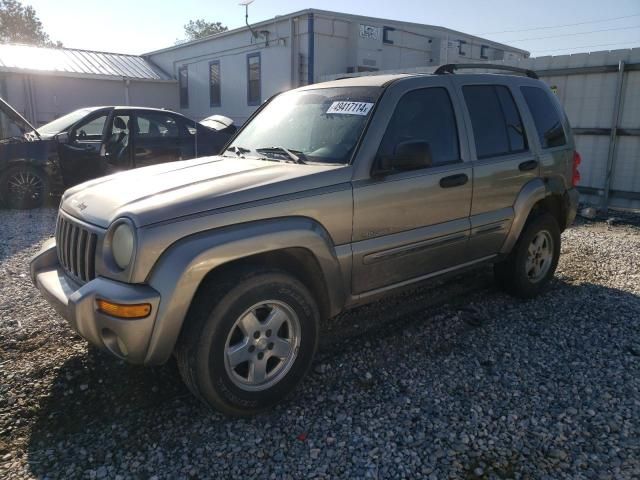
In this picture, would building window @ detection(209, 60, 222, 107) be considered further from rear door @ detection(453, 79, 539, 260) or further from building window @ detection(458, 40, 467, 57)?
rear door @ detection(453, 79, 539, 260)

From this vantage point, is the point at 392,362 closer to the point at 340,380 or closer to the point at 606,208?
the point at 340,380

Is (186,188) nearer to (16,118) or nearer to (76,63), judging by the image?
(16,118)

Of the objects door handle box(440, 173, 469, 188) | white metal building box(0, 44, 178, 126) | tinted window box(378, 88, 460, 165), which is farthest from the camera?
white metal building box(0, 44, 178, 126)

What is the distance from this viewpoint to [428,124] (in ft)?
12.6

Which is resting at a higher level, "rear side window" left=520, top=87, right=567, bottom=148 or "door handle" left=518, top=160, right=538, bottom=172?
"rear side window" left=520, top=87, right=567, bottom=148

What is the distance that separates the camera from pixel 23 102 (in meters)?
18.8

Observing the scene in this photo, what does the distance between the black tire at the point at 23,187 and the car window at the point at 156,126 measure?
5.98ft

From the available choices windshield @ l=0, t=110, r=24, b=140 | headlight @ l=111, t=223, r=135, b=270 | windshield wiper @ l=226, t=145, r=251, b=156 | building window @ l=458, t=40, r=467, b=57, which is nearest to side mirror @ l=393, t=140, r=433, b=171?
windshield wiper @ l=226, t=145, r=251, b=156

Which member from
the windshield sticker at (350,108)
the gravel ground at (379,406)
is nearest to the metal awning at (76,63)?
the gravel ground at (379,406)

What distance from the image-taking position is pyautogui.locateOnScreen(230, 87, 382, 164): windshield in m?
3.48

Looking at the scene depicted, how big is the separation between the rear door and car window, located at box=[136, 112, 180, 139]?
636 centimetres

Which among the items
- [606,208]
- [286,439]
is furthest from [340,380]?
[606,208]

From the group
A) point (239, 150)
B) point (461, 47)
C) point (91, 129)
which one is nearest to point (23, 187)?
point (91, 129)

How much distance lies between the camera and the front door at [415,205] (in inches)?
133
